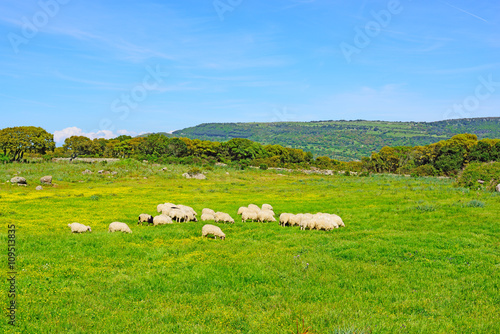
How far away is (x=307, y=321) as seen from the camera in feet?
26.4

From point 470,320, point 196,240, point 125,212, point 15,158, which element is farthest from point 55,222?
point 15,158

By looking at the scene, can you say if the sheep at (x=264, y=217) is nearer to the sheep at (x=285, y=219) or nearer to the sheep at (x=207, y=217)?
the sheep at (x=285, y=219)

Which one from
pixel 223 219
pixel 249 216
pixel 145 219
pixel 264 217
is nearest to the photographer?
pixel 145 219

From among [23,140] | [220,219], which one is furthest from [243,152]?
[220,219]

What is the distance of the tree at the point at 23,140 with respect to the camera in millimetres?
75938

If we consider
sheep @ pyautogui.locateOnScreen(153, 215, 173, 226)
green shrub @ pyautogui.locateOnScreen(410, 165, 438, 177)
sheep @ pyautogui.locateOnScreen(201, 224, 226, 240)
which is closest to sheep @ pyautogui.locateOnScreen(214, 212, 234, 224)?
sheep @ pyautogui.locateOnScreen(153, 215, 173, 226)

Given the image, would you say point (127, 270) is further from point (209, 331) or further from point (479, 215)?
point (479, 215)

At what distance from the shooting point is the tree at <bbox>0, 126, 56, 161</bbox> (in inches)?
2990

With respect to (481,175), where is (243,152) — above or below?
above

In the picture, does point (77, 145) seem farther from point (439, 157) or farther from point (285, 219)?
point (439, 157)

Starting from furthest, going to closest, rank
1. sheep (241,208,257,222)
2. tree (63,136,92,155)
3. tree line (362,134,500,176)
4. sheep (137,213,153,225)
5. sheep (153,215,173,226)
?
tree (63,136,92,155) → tree line (362,134,500,176) → sheep (241,208,257,222) → sheep (137,213,153,225) → sheep (153,215,173,226)

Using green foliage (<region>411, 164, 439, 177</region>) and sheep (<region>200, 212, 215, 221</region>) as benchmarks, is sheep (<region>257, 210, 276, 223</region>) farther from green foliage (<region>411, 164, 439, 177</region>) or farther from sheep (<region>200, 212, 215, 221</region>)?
green foliage (<region>411, 164, 439, 177</region>)

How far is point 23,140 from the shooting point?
77625 millimetres

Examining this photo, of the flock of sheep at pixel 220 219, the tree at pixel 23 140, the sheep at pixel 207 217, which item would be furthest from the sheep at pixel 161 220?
the tree at pixel 23 140
